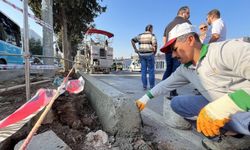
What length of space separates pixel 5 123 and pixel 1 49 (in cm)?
1050

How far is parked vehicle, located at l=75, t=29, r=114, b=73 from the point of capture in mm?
16516

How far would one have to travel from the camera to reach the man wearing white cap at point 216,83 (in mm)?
1653

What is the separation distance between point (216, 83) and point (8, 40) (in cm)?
1180

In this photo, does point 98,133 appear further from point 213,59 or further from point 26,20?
point 26,20

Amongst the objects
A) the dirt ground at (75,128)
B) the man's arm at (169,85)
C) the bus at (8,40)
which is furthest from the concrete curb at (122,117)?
the bus at (8,40)

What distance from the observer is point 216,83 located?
2.05 meters

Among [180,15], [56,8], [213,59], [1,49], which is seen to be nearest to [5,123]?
[213,59]

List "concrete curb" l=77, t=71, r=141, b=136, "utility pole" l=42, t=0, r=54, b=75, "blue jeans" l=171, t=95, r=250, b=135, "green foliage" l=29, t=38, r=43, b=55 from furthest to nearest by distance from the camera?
"green foliage" l=29, t=38, r=43, b=55, "utility pole" l=42, t=0, r=54, b=75, "blue jeans" l=171, t=95, r=250, b=135, "concrete curb" l=77, t=71, r=141, b=136

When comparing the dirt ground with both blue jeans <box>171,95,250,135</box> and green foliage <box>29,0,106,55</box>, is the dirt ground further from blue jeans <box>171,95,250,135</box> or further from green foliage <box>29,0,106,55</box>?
green foliage <box>29,0,106,55</box>

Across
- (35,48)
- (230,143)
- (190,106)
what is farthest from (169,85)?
(35,48)

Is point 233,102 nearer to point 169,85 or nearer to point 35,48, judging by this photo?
point 169,85

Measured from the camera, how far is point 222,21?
484 centimetres

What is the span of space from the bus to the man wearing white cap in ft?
32.2

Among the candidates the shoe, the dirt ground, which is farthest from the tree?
the shoe
